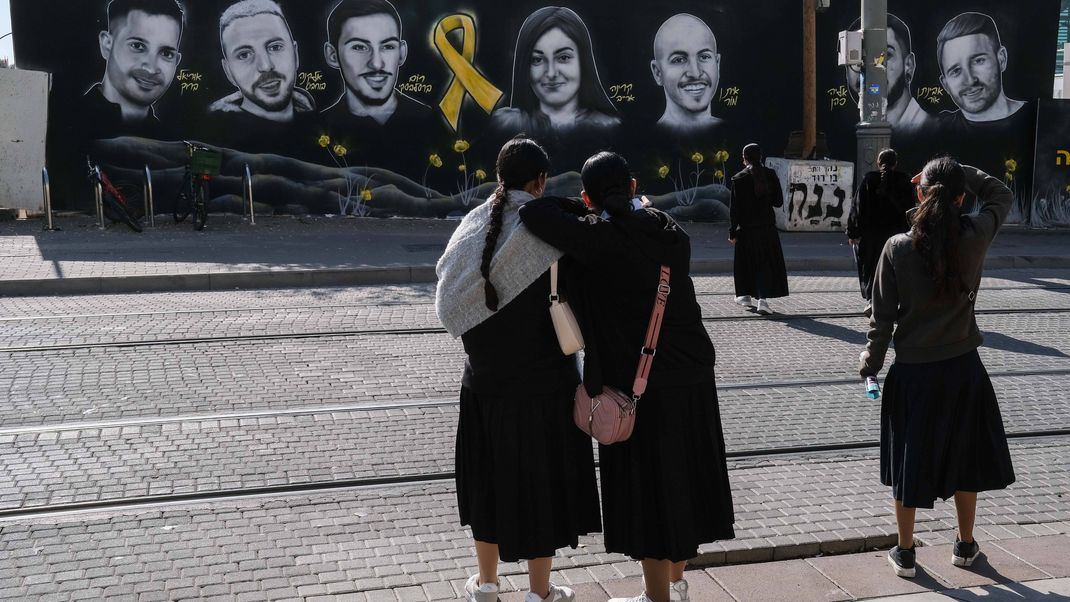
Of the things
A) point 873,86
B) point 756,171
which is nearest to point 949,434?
Answer: point 756,171

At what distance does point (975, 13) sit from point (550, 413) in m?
18.3

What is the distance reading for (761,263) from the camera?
10.4 metres

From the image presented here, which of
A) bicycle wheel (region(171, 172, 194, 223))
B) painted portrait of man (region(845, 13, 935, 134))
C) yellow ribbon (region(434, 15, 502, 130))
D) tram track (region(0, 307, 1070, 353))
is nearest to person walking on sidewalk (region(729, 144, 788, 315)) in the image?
tram track (region(0, 307, 1070, 353))

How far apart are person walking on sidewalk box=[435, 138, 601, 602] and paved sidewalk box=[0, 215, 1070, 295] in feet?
29.0

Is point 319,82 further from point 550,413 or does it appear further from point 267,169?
point 550,413

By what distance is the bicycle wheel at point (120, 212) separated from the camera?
15.7m

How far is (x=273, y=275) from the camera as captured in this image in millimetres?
12359

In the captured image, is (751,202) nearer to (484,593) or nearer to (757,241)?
(757,241)

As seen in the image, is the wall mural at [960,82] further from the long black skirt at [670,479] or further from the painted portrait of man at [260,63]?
the long black skirt at [670,479]

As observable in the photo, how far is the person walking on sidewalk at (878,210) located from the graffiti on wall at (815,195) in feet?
27.0

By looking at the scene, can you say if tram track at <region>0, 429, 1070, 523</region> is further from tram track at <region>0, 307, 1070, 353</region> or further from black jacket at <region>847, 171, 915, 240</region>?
black jacket at <region>847, 171, 915, 240</region>

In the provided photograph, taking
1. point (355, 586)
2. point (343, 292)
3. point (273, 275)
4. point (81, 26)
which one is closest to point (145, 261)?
point (273, 275)

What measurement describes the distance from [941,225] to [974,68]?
17136 mm

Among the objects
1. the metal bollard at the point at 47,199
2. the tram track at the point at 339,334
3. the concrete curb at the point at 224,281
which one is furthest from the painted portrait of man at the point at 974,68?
the metal bollard at the point at 47,199
